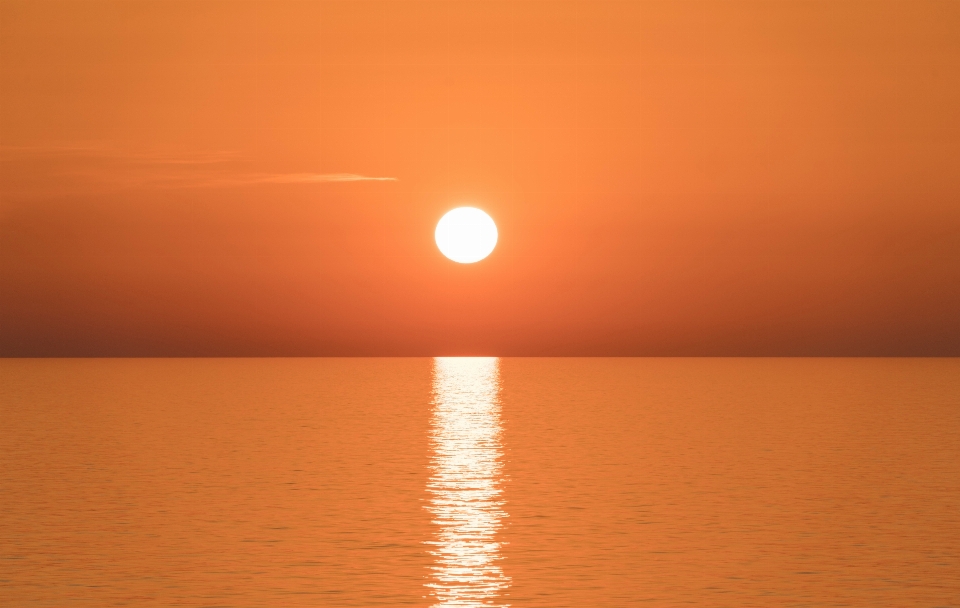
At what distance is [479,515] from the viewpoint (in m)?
36.8

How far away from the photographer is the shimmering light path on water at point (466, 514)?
85.8 ft

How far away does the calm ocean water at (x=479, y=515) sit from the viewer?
1037 inches

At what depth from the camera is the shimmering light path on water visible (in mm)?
26141

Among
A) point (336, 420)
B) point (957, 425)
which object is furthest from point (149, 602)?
point (957, 425)

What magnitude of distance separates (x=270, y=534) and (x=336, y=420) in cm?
5496

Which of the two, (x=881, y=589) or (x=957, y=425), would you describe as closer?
(x=881, y=589)

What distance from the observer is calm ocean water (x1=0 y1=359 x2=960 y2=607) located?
26.3 m

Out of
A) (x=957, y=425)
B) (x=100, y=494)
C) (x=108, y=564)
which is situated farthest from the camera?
(x=957, y=425)

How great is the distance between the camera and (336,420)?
289 ft

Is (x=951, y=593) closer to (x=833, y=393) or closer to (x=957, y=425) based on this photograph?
(x=957, y=425)

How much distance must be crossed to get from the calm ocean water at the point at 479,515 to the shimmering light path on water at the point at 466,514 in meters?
0.11

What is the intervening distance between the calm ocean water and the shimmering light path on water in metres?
0.11

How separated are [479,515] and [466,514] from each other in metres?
0.62

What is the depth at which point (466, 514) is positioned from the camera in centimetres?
3722
